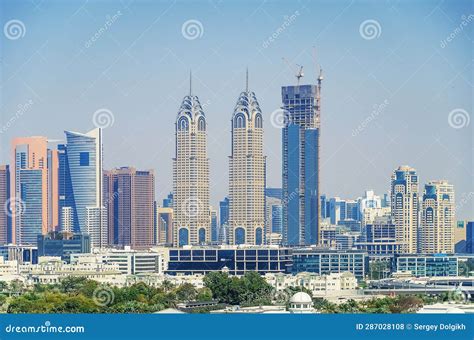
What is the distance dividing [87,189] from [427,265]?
7564 mm

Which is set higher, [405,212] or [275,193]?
[275,193]

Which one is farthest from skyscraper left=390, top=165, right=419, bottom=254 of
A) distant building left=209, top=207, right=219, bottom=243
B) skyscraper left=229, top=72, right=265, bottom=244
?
distant building left=209, top=207, right=219, bottom=243

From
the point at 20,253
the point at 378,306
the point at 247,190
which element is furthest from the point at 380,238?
the point at 378,306

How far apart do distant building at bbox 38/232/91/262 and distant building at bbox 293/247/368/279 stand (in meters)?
3.48

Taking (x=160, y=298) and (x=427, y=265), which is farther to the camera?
(x=427, y=265)

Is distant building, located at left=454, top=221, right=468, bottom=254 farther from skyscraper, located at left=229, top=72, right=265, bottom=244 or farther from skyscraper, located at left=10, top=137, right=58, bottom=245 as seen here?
skyscraper, located at left=10, top=137, right=58, bottom=245

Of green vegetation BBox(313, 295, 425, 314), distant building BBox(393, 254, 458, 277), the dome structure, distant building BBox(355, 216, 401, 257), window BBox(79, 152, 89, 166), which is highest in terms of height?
window BBox(79, 152, 89, 166)

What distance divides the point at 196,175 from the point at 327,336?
18465mm

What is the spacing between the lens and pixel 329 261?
80.6 ft

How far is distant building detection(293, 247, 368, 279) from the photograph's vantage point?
78.3 feet

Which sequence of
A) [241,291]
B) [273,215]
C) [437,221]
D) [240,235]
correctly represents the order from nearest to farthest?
[241,291]
[437,221]
[240,235]
[273,215]

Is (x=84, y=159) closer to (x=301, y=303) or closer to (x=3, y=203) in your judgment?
(x=3, y=203)

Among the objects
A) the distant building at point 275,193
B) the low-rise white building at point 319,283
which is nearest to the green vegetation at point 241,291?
the low-rise white building at point 319,283

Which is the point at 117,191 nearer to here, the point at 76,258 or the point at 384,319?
the point at 76,258
